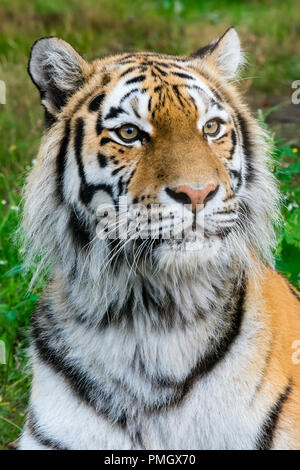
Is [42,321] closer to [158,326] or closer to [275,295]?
[158,326]

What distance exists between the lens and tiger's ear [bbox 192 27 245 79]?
298 centimetres

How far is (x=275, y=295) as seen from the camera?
2936 mm

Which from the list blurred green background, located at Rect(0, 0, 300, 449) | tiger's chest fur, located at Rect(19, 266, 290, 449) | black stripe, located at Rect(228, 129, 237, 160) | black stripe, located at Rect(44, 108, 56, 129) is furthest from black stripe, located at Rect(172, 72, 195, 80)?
blurred green background, located at Rect(0, 0, 300, 449)

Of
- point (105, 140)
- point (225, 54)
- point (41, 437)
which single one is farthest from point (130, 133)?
point (41, 437)

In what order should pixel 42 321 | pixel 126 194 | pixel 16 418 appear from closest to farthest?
pixel 126 194, pixel 42 321, pixel 16 418

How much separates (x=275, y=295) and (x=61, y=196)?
899 mm

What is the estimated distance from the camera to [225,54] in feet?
9.91

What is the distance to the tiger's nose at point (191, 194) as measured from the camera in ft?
7.62

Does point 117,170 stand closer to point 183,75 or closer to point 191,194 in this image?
point 191,194

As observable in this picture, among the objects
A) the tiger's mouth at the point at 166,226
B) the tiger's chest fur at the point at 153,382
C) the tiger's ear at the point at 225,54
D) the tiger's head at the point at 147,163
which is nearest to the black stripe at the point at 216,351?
the tiger's chest fur at the point at 153,382

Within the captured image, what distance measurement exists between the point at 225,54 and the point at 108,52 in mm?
4645

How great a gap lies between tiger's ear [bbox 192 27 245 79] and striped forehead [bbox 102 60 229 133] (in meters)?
0.27

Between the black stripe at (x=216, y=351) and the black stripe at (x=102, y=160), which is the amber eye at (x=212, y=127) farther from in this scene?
the black stripe at (x=216, y=351)
